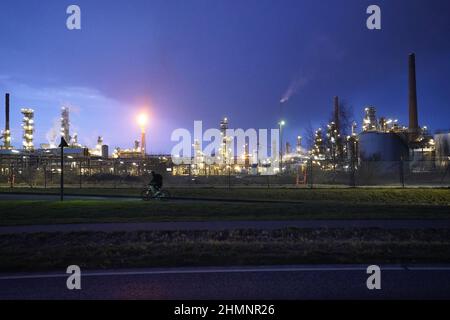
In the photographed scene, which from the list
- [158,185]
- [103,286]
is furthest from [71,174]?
[103,286]

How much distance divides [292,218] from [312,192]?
13.6 meters

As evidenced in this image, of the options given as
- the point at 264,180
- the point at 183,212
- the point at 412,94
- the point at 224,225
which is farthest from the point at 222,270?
the point at 412,94

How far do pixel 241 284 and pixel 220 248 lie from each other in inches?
129

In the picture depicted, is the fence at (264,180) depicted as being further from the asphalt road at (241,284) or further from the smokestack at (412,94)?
the asphalt road at (241,284)

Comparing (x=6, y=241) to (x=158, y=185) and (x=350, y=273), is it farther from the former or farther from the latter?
(x=158, y=185)

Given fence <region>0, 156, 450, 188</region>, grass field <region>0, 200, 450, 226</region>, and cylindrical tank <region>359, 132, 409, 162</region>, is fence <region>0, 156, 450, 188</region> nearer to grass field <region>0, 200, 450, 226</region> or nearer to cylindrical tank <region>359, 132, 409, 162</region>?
cylindrical tank <region>359, 132, 409, 162</region>

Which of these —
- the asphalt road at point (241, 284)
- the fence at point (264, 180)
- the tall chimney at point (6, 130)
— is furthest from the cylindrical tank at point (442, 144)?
the tall chimney at point (6, 130)

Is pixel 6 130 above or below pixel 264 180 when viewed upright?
above

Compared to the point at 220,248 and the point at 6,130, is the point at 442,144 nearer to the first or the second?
the point at 220,248

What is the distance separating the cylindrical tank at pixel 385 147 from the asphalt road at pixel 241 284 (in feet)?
197

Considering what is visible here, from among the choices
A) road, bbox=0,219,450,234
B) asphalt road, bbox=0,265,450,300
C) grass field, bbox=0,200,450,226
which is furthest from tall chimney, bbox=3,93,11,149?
asphalt road, bbox=0,265,450,300

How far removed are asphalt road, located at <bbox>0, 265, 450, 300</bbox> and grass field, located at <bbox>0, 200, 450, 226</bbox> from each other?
768cm

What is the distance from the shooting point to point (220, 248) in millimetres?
10570
